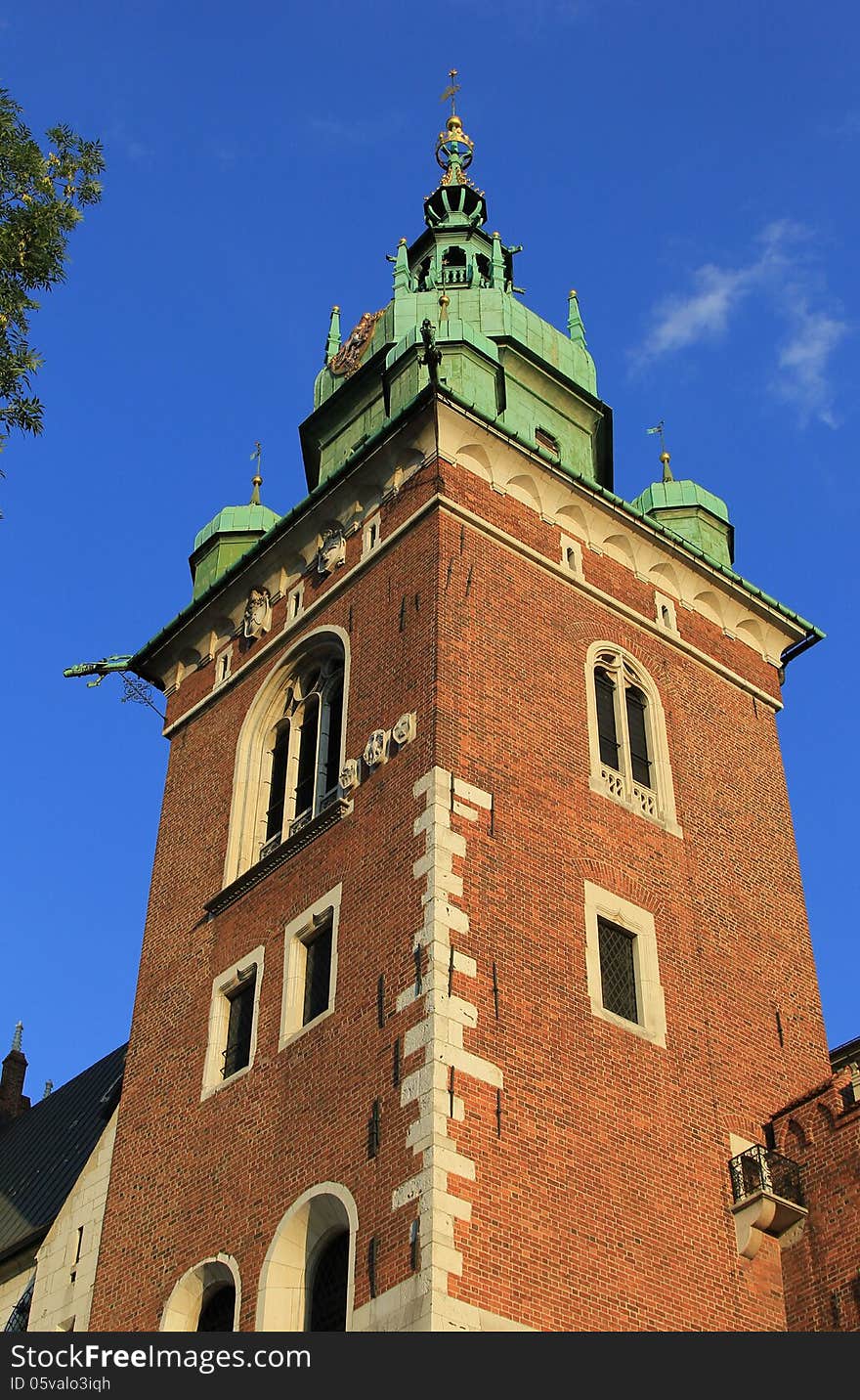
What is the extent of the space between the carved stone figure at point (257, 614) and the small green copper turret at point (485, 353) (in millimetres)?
2733

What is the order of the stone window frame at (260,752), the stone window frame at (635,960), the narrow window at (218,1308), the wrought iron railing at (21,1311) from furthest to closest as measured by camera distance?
the wrought iron railing at (21,1311), the stone window frame at (260,752), the stone window frame at (635,960), the narrow window at (218,1308)

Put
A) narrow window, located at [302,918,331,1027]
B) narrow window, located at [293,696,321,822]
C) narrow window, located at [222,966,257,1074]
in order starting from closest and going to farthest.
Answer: narrow window, located at [302,918,331,1027] < narrow window, located at [222,966,257,1074] < narrow window, located at [293,696,321,822]

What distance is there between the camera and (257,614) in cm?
3039

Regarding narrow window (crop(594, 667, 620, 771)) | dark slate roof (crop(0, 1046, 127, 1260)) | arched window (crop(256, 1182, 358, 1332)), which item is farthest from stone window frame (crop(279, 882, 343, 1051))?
dark slate roof (crop(0, 1046, 127, 1260))

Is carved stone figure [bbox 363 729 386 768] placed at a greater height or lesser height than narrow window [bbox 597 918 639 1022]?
greater

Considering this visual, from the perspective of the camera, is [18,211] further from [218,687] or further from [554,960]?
[218,687]

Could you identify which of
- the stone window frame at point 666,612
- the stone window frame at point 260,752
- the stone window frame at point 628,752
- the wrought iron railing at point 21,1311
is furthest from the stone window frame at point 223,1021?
the stone window frame at point 666,612

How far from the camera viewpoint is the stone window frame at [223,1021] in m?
25.0

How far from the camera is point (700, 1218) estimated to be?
2270 centimetres

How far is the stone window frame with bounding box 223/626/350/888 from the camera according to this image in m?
27.8

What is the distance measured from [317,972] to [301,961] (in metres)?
0.36

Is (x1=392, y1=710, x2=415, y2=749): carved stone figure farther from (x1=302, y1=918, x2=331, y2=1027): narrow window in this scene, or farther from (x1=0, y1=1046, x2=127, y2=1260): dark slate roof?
(x1=0, y1=1046, x2=127, y2=1260): dark slate roof

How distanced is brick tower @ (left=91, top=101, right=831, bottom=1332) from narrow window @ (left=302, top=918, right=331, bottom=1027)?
5cm

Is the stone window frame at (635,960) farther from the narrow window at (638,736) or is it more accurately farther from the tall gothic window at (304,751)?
the tall gothic window at (304,751)
